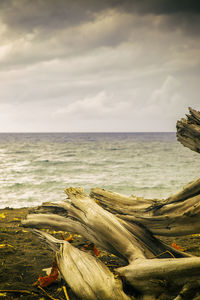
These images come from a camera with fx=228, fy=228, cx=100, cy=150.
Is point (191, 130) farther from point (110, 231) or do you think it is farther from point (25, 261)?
point (25, 261)

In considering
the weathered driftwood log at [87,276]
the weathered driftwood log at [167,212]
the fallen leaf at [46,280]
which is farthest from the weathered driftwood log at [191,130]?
the fallen leaf at [46,280]

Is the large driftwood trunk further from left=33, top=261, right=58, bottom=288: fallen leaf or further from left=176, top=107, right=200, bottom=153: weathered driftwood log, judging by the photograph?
left=176, top=107, right=200, bottom=153: weathered driftwood log

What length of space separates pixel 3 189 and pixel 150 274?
11.1m

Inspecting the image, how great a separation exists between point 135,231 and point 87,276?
92 centimetres

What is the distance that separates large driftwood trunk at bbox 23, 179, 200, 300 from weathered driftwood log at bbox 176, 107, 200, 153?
0.47m

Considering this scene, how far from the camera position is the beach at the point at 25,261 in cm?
265

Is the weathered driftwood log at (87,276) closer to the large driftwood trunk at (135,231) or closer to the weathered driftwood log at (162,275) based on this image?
the large driftwood trunk at (135,231)

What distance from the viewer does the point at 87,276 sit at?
2.31 m

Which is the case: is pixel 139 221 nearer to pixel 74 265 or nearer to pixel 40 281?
pixel 74 265

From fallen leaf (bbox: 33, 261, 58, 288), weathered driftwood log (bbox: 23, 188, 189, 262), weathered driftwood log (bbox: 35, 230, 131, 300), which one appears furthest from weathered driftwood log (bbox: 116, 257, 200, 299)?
fallen leaf (bbox: 33, 261, 58, 288)

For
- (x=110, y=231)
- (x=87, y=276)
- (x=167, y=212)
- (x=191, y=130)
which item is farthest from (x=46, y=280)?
(x=191, y=130)

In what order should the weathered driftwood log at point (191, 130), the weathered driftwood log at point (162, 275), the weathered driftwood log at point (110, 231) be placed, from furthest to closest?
the weathered driftwood log at point (110, 231) < the weathered driftwood log at point (191, 130) < the weathered driftwood log at point (162, 275)

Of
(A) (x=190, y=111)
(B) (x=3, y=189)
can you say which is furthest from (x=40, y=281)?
(B) (x=3, y=189)

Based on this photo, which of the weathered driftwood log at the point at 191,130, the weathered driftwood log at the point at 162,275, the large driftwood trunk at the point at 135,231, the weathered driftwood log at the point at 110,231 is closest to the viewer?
the weathered driftwood log at the point at 162,275
